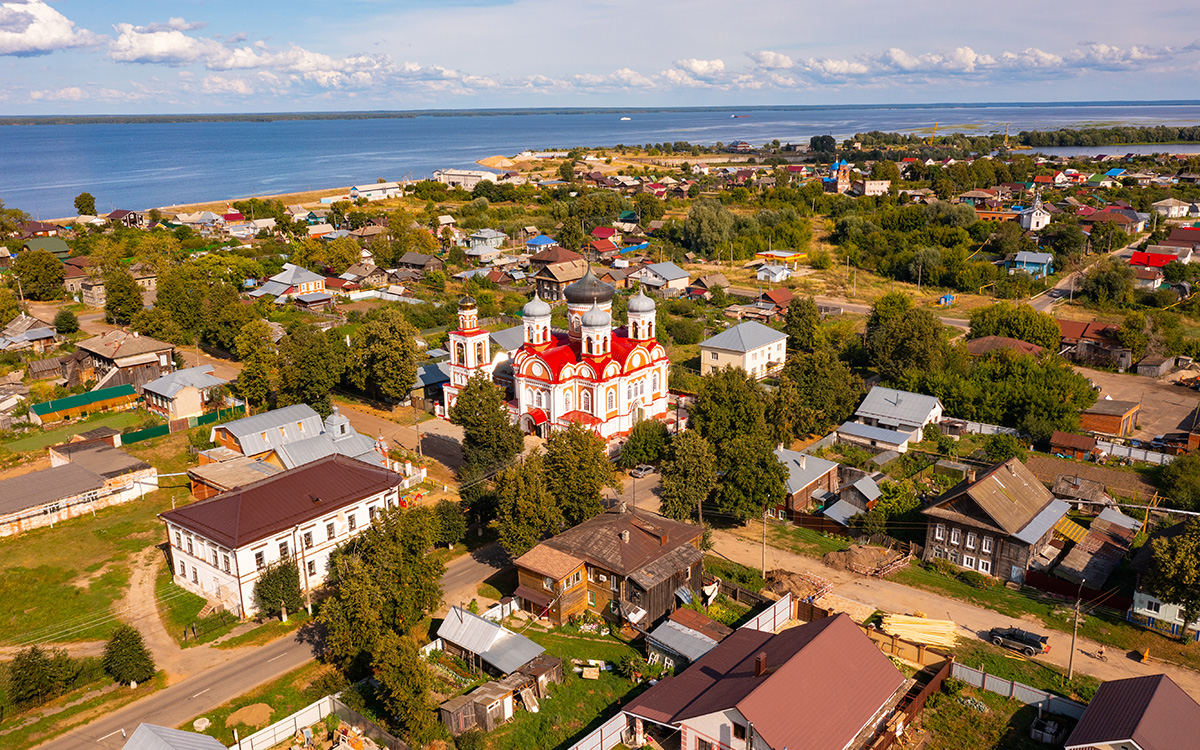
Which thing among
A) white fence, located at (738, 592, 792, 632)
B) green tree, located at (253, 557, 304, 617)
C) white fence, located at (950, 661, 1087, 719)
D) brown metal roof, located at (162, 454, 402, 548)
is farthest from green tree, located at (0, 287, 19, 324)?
white fence, located at (950, 661, 1087, 719)

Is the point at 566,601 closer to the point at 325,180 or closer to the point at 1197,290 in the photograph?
the point at 1197,290

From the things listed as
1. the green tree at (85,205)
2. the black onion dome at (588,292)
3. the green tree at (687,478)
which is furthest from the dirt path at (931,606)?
the green tree at (85,205)

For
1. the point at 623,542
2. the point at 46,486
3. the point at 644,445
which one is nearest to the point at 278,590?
the point at 623,542

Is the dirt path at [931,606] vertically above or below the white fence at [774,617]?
below

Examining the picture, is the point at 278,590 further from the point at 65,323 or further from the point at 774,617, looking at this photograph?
the point at 65,323

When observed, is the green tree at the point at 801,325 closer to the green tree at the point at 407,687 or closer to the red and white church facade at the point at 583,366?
the red and white church facade at the point at 583,366
